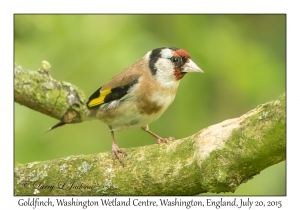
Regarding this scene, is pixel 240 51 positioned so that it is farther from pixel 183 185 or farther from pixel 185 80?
pixel 183 185

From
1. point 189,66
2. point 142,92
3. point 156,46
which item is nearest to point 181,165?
point 142,92

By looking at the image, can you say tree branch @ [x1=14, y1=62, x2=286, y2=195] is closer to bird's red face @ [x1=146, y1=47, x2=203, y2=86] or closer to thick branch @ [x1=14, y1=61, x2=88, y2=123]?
thick branch @ [x1=14, y1=61, x2=88, y2=123]

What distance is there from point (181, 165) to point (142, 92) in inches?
48.6

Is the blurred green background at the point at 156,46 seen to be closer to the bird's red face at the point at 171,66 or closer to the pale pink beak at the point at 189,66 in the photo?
the bird's red face at the point at 171,66

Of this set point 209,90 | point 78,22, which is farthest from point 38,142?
point 209,90

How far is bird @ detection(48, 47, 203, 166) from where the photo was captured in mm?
4230

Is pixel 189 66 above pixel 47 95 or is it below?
above

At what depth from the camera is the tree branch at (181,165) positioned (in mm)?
2887

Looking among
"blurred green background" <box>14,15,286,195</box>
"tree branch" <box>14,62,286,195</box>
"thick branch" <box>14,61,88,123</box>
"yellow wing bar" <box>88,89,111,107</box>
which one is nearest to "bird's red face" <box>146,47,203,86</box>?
"yellow wing bar" <box>88,89,111,107</box>

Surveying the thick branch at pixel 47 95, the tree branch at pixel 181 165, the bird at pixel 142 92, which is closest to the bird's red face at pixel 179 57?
the bird at pixel 142 92

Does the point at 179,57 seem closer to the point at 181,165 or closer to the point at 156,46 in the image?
the point at 156,46

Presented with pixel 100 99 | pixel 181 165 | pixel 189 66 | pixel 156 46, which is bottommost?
pixel 181 165

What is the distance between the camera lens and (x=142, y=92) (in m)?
4.24

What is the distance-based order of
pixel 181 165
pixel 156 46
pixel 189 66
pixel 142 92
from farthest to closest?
1. pixel 156 46
2. pixel 189 66
3. pixel 142 92
4. pixel 181 165
